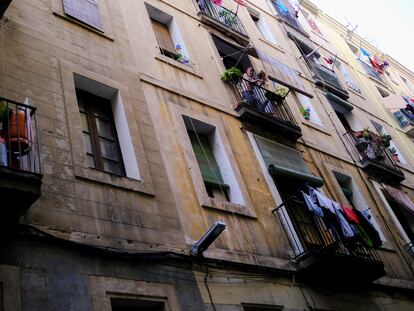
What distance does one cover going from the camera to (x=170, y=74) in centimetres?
1090

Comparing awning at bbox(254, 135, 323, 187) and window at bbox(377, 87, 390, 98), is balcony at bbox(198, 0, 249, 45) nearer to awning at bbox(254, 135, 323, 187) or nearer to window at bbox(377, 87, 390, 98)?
awning at bbox(254, 135, 323, 187)

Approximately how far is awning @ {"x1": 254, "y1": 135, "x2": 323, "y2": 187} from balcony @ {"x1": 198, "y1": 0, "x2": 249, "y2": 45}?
454 cm

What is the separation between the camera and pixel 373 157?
16500 mm

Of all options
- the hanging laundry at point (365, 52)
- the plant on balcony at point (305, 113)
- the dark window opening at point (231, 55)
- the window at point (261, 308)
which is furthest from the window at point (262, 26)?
the window at point (261, 308)

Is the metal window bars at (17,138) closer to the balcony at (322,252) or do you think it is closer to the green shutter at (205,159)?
the green shutter at (205,159)

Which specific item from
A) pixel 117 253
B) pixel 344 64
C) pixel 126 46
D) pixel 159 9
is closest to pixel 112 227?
Answer: pixel 117 253

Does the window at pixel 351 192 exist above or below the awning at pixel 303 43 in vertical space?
below

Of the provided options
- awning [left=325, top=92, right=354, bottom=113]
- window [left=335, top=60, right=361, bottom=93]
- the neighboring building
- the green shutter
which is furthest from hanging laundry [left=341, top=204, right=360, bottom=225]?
window [left=335, top=60, right=361, bottom=93]

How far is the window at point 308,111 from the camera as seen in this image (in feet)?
50.5

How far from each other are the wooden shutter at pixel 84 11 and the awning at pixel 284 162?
4.52 meters

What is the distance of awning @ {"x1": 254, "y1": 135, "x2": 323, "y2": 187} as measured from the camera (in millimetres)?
11047

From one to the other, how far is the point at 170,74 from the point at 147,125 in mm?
2311

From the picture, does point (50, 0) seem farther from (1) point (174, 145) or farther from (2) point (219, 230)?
(2) point (219, 230)

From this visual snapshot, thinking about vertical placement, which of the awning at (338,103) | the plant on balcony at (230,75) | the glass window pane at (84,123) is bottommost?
the glass window pane at (84,123)
